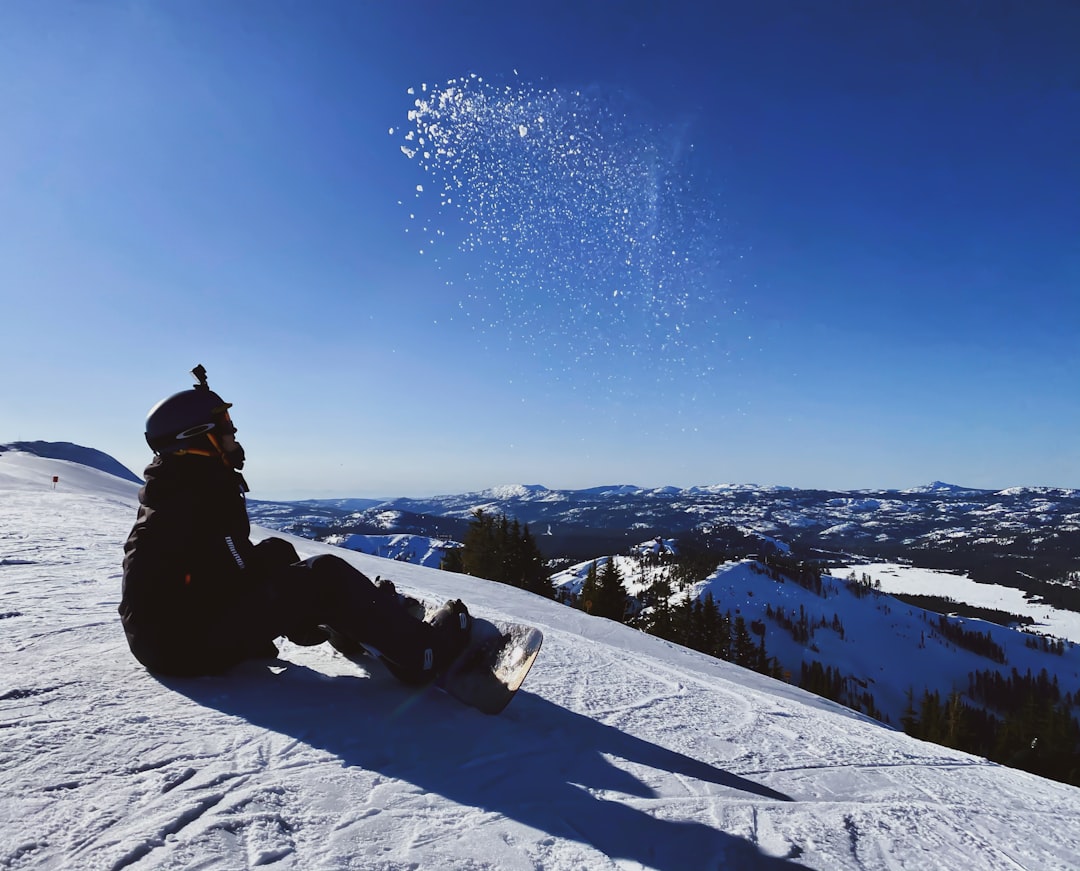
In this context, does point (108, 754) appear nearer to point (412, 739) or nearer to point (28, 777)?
point (28, 777)

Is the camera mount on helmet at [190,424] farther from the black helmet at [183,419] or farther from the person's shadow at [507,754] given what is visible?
the person's shadow at [507,754]

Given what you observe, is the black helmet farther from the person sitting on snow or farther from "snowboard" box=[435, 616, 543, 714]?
"snowboard" box=[435, 616, 543, 714]

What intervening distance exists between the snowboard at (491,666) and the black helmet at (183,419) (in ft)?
7.75

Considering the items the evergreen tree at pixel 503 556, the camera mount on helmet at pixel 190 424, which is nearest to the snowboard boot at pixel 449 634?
the camera mount on helmet at pixel 190 424

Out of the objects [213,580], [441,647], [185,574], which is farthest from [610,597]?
[185,574]

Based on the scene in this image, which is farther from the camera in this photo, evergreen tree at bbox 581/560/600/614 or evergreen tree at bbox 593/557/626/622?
evergreen tree at bbox 581/560/600/614

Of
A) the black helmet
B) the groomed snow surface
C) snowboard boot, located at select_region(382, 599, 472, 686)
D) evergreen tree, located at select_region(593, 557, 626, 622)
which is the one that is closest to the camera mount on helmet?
the black helmet

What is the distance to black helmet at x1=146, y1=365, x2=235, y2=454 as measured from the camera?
12.0ft

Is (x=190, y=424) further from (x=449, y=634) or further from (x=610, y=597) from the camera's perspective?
(x=610, y=597)

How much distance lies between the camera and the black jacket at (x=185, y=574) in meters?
3.48

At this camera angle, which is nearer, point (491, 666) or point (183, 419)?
point (183, 419)

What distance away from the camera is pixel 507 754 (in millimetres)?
3307

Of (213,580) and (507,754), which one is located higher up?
(213,580)

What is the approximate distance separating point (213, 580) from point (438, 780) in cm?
196
